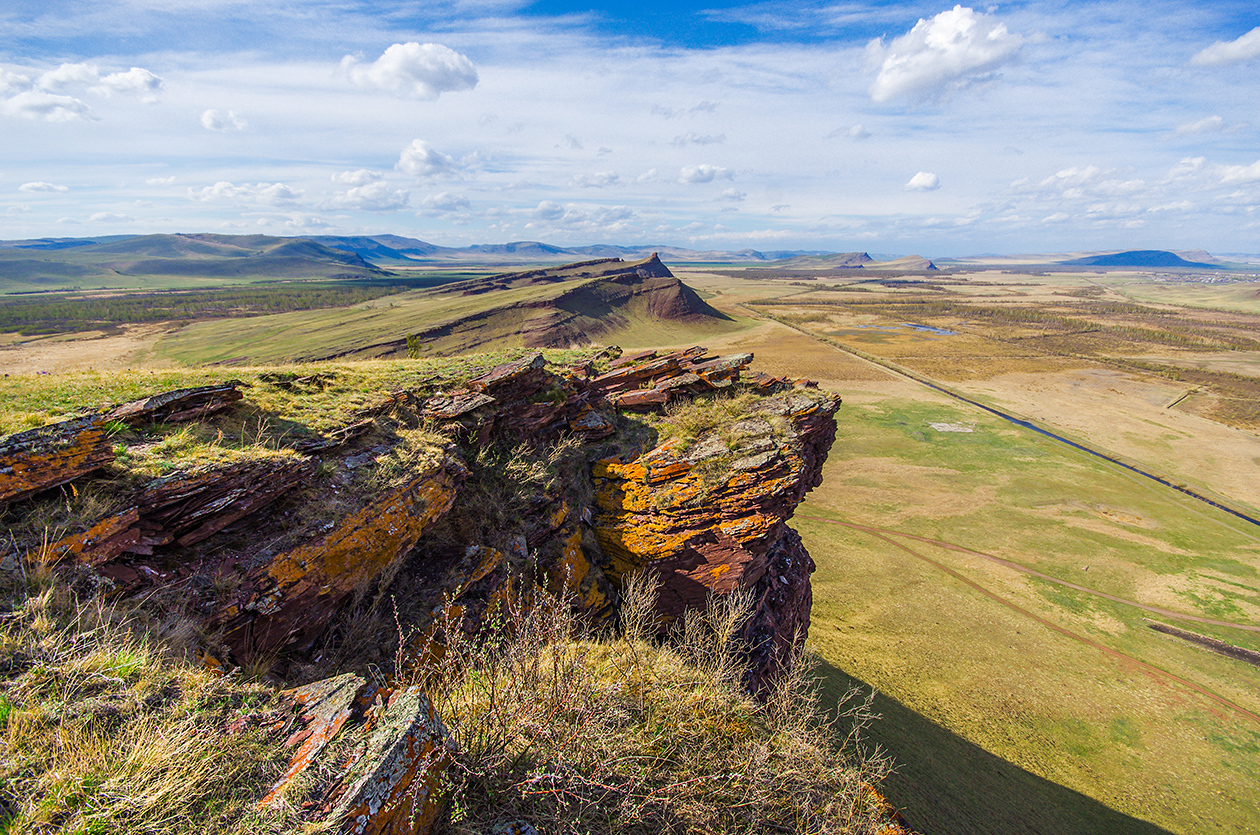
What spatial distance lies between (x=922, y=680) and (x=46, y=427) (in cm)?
2504

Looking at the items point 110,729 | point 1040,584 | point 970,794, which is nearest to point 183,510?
→ point 110,729

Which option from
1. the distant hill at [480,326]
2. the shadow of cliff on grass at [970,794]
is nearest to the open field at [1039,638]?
the shadow of cliff on grass at [970,794]

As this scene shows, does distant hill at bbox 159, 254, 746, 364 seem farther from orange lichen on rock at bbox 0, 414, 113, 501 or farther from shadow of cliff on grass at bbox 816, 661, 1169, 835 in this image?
shadow of cliff on grass at bbox 816, 661, 1169, 835

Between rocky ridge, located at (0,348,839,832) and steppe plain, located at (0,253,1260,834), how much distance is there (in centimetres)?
601

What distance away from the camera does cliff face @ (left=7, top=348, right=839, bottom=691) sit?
7.11 m

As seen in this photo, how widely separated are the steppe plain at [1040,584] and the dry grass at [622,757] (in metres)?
8.86

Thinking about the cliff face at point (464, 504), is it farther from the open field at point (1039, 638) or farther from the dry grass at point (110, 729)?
the open field at point (1039, 638)

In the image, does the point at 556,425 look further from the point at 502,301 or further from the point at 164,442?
the point at 502,301

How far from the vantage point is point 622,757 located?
6.57m

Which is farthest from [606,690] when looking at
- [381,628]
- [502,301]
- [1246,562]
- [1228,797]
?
[502,301]

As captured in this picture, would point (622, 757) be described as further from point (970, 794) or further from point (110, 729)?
point (970, 794)

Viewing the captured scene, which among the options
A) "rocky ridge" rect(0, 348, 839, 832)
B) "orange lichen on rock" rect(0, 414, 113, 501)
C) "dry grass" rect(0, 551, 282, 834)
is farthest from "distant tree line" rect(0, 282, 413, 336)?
"dry grass" rect(0, 551, 282, 834)

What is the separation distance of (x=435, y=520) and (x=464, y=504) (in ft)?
4.58

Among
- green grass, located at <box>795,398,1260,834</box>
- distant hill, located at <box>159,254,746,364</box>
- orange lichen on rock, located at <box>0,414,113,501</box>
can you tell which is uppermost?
orange lichen on rock, located at <box>0,414,113,501</box>
